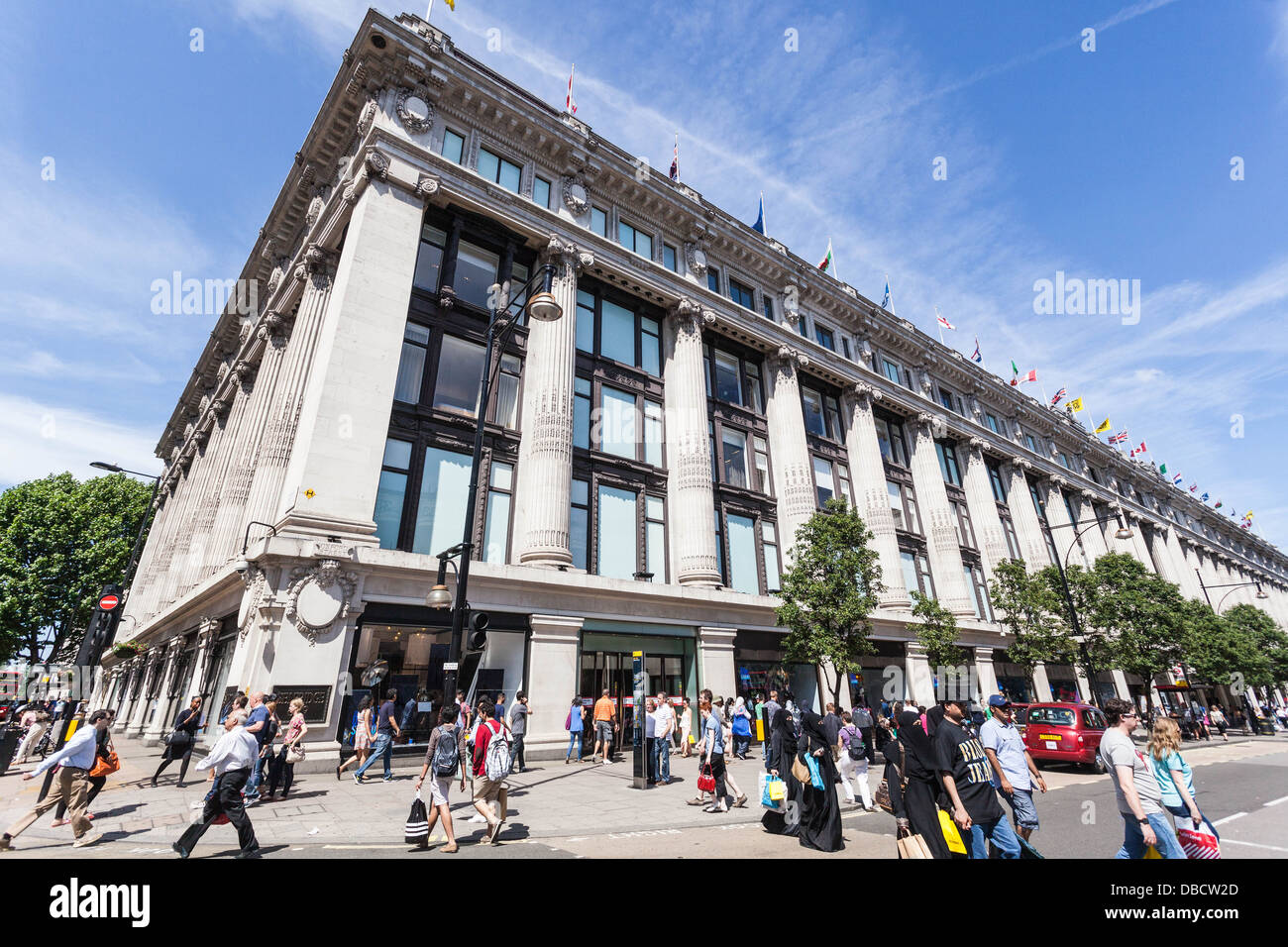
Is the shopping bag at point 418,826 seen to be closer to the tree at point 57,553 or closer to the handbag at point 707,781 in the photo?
the handbag at point 707,781

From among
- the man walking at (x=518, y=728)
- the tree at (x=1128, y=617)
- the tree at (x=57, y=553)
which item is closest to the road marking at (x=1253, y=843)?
the man walking at (x=518, y=728)

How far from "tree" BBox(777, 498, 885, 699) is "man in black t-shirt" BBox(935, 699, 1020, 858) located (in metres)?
13.2

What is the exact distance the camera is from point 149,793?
39.5ft

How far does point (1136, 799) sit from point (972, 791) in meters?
1.51

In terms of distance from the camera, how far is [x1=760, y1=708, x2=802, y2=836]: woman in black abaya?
29.7 feet

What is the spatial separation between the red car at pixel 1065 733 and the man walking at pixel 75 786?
24333mm

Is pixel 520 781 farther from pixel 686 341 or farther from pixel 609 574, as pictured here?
pixel 686 341

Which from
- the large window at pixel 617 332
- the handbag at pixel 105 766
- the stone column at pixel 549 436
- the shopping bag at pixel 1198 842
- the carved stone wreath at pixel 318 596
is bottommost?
the shopping bag at pixel 1198 842

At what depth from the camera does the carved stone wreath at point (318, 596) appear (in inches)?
572

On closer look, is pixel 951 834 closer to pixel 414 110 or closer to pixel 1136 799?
pixel 1136 799

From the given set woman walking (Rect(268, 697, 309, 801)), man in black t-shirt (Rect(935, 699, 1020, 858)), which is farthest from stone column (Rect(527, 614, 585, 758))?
man in black t-shirt (Rect(935, 699, 1020, 858))
